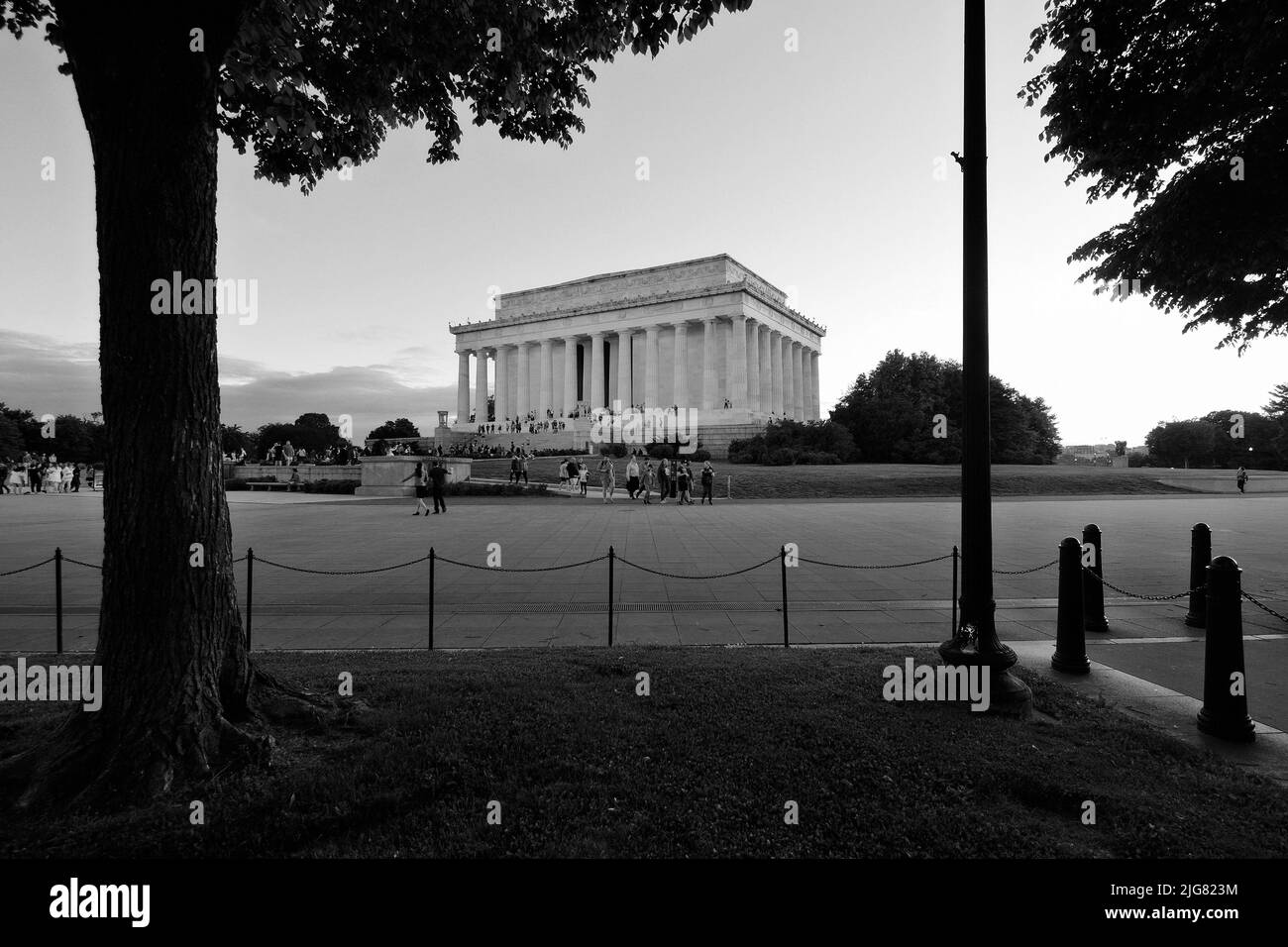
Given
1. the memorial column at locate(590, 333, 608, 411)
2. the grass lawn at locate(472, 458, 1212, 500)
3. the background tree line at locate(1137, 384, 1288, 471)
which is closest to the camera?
the grass lawn at locate(472, 458, 1212, 500)

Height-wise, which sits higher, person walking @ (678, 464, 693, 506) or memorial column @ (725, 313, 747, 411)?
memorial column @ (725, 313, 747, 411)

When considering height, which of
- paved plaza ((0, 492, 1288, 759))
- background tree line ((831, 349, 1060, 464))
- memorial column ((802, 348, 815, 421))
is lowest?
paved plaza ((0, 492, 1288, 759))

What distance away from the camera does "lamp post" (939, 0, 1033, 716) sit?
17.2ft

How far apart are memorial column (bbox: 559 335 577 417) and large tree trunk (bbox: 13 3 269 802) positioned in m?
75.6

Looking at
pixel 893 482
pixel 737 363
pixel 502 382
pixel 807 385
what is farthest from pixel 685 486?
pixel 807 385

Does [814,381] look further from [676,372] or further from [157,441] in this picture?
[157,441]

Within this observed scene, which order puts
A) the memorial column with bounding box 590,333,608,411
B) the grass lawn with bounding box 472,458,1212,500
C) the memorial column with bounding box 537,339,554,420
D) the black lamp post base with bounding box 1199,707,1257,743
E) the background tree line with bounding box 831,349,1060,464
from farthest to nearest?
1. the memorial column with bounding box 537,339,554,420
2. the memorial column with bounding box 590,333,608,411
3. the background tree line with bounding box 831,349,1060,464
4. the grass lawn with bounding box 472,458,1212,500
5. the black lamp post base with bounding box 1199,707,1257,743

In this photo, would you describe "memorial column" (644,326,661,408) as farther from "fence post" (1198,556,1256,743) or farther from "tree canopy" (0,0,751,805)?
"tree canopy" (0,0,751,805)

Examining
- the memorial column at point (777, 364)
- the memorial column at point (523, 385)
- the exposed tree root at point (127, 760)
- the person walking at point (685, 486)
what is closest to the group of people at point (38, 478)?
the person walking at point (685, 486)

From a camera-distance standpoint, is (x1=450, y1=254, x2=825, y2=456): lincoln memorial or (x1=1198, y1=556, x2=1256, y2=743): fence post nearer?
(x1=1198, y1=556, x2=1256, y2=743): fence post

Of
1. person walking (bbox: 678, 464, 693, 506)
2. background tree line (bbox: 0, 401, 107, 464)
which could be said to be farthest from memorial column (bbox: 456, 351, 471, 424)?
person walking (bbox: 678, 464, 693, 506)

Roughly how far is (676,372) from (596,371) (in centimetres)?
1058

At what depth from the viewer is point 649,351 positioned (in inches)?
2908

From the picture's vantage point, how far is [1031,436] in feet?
227
